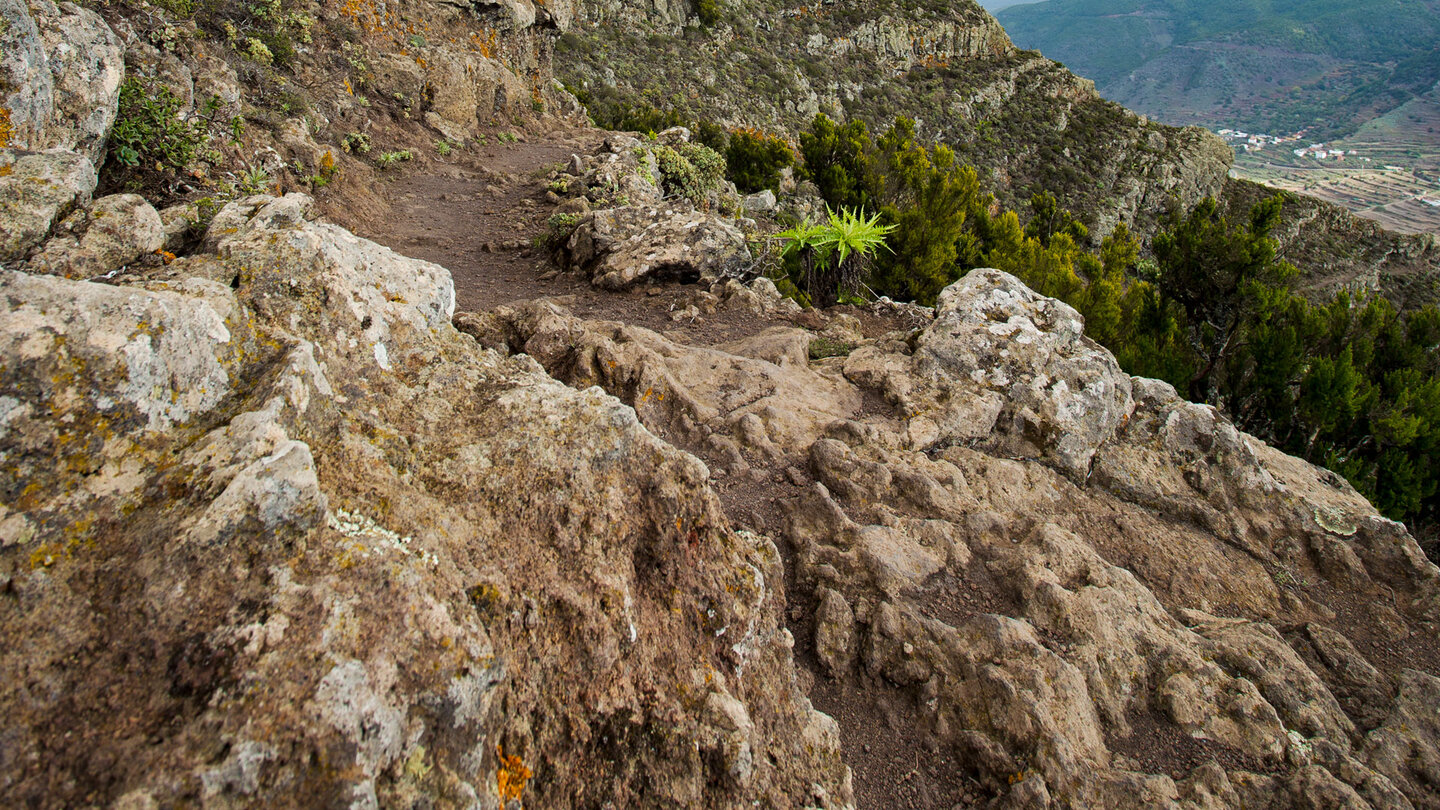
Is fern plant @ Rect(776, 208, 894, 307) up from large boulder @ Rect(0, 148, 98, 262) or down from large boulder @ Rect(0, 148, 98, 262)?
down

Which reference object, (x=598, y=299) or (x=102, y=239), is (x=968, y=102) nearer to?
(x=598, y=299)

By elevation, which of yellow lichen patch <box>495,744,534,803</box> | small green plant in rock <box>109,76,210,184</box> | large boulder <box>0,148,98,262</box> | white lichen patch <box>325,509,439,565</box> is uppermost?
large boulder <box>0,148,98,262</box>

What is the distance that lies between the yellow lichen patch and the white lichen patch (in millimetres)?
757

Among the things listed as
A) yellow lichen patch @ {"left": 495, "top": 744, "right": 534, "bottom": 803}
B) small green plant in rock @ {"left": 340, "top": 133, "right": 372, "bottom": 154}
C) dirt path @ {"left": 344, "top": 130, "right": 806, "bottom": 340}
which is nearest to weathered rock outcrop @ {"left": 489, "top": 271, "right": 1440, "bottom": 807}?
dirt path @ {"left": 344, "top": 130, "right": 806, "bottom": 340}

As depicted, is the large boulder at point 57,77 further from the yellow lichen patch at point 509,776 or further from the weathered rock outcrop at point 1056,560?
the yellow lichen patch at point 509,776

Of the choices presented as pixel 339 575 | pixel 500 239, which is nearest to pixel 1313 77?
pixel 500 239

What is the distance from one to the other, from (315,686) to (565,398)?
188cm

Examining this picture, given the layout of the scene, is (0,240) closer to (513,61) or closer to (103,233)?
(103,233)

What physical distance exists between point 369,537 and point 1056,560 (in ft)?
13.6

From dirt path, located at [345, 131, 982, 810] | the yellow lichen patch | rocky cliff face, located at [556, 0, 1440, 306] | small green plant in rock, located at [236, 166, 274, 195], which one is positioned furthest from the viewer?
rocky cliff face, located at [556, 0, 1440, 306]

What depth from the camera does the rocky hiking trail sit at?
3.47 metres

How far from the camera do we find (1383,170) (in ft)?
380

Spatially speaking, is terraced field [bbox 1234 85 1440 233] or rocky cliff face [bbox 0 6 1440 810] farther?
terraced field [bbox 1234 85 1440 233]

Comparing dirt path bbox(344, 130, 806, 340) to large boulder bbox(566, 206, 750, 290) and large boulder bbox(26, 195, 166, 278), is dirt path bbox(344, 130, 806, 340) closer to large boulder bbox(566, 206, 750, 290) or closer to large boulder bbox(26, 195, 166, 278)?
large boulder bbox(566, 206, 750, 290)
